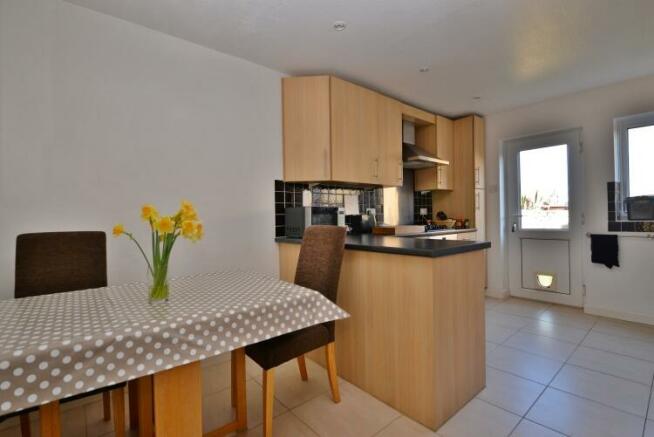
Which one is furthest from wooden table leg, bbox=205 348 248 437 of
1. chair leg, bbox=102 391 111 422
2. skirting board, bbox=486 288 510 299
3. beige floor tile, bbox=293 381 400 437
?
skirting board, bbox=486 288 510 299

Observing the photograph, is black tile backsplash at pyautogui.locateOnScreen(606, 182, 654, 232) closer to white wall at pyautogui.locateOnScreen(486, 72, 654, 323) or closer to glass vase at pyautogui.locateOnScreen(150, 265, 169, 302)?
white wall at pyautogui.locateOnScreen(486, 72, 654, 323)

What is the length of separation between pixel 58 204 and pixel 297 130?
5.68ft

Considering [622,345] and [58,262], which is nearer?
[58,262]

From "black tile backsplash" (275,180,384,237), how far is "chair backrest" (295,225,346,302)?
92 centimetres

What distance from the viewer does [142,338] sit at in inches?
38.0

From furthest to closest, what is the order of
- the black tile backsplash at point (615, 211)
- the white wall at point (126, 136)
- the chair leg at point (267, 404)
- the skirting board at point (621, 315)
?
1. the black tile backsplash at point (615, 211)
2. the skirting board at point (621, 315)
3. the white wall at point (126, 136)
4. the chair leg at point (267, 404)

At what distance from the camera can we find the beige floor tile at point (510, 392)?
70.3 inches

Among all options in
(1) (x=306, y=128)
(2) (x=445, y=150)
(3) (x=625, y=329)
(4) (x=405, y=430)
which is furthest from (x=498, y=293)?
(1) (x=306, y=128)

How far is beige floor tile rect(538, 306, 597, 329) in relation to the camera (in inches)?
120

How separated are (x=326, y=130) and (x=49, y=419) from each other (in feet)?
7.74

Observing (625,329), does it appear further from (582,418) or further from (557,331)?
(582,418)

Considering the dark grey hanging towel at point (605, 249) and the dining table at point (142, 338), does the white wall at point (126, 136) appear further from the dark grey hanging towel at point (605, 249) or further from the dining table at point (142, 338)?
the dark grey hanging towel at point (605, 249)

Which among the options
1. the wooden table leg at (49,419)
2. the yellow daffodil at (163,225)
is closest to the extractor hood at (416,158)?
the yellow daffodil at (163,225)

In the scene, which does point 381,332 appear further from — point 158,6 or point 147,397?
point 158,6
